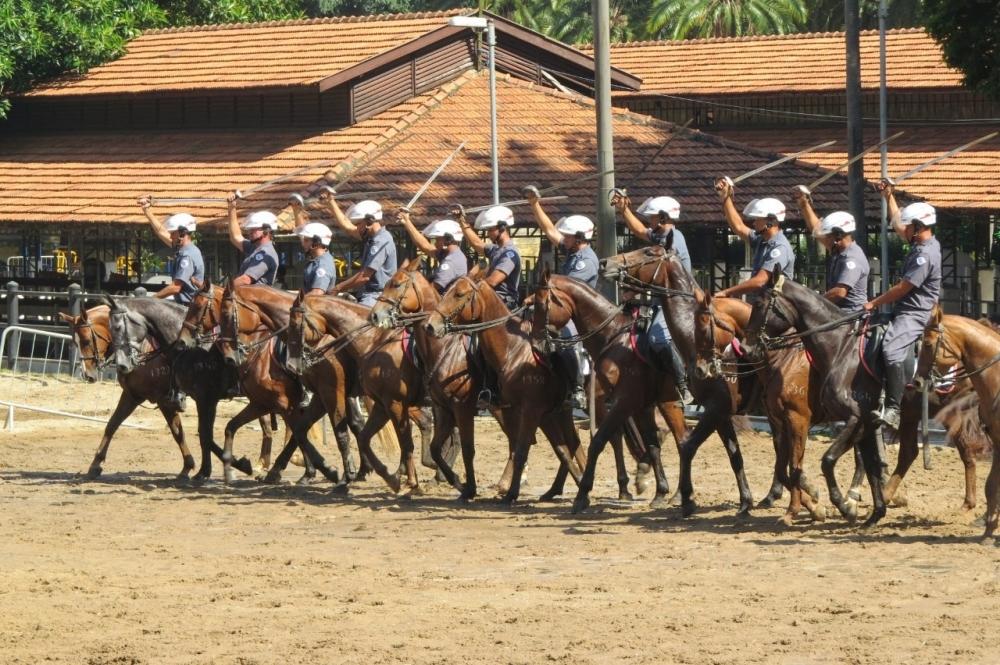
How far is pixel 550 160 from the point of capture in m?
31.7

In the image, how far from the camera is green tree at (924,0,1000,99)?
2503cm

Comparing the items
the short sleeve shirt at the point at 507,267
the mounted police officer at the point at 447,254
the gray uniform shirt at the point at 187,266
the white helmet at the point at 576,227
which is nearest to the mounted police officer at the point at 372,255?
the mounted police officer at the point at 447,254

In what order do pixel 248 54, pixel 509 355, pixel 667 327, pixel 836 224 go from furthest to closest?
pixel 248 54
pixel 509 355
pixel 667 327
pixel 836 224

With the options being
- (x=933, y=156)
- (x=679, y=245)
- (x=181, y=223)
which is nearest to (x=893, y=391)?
(x=679, y=245)

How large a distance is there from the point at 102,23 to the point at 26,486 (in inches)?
816

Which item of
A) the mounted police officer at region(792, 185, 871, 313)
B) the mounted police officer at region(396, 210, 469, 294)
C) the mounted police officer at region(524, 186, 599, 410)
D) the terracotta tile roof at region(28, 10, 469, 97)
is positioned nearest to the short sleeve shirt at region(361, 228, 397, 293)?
the mounted police officer at region(396, 210, 469, 294)

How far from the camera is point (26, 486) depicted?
1936cm

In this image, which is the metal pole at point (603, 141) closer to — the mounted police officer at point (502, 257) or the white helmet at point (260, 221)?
the mounted police officer at point (502, 257)

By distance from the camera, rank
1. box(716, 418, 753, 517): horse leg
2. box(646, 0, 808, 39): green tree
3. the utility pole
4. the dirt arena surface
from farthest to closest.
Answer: box(646, 0, 808, 39): green tree
the utility pole
box(716, 418, 753, 517): horse leg
the dirt arena surface

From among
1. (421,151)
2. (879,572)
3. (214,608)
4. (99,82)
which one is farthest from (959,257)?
(214,608)

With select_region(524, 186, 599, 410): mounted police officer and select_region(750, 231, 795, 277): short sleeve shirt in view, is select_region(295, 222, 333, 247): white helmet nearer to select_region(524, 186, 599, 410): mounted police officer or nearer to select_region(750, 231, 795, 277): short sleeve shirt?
select_region(524, 186, 599, 410): mounted police officer

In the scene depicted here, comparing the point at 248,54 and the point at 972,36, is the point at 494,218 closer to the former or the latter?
the point at 972,36

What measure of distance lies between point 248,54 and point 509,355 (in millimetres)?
20946

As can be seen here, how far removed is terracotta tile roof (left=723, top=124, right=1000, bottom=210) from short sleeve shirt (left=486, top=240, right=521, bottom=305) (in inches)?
645
